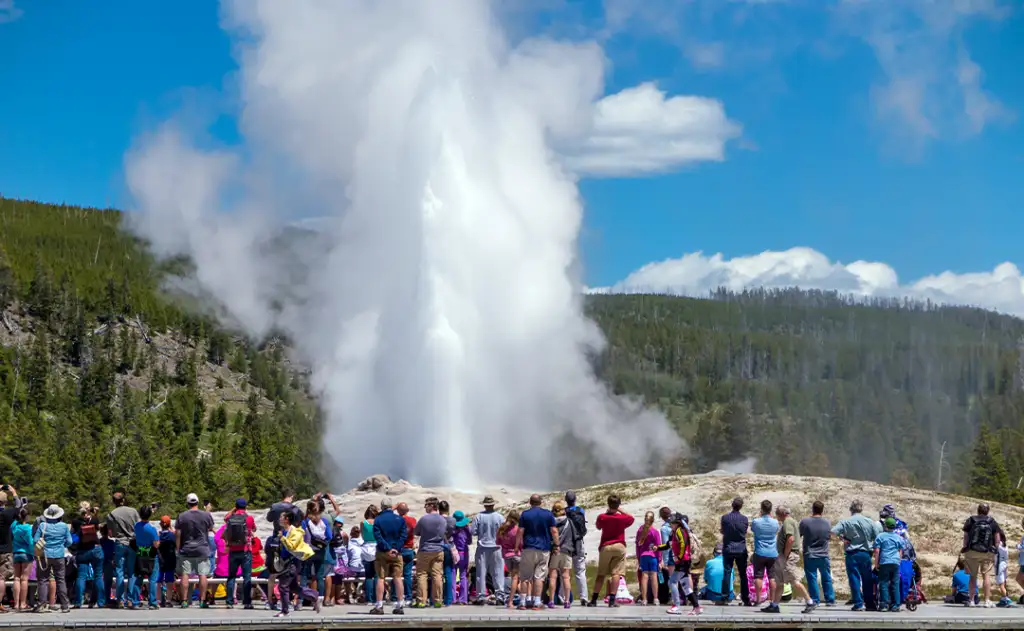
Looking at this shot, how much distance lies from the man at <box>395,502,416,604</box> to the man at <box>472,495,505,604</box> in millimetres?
982

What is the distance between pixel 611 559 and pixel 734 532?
1860 millimetres

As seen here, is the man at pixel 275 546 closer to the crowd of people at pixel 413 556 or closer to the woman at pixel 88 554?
the crowd of people at pixel 413 556

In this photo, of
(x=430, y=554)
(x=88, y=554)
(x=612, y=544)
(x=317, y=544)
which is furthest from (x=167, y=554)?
(x=612, y=544)

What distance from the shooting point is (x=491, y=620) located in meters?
17.9

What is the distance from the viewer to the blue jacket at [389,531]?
742 inches

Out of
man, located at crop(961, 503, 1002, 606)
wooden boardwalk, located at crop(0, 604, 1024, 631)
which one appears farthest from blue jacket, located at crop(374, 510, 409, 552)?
man, located at crop(961, 503, 1002, 606)

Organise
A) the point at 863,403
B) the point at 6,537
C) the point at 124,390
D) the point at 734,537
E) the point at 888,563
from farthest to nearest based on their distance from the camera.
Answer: the point at 863,403 → the point at 124,390 → the point at 888,563 → the point at 734,537 → the point at 6,537

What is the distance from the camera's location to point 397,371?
192 ft

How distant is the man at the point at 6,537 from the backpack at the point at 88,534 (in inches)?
37.1

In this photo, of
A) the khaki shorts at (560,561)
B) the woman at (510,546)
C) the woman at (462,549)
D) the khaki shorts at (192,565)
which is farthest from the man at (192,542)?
the khaki shorts at (560,561)

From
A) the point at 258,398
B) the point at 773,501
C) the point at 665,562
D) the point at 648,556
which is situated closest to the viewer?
the point at 648,556

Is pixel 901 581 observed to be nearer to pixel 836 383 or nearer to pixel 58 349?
pixel 58 349

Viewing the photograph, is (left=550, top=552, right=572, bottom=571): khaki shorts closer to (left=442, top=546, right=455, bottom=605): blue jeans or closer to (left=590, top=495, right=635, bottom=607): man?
(left=590, top=495, right=635, bottom=607): man

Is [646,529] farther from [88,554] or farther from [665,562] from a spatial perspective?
[88,554]
